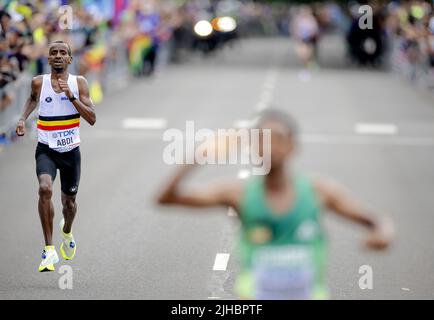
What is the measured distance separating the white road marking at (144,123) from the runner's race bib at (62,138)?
12238mm

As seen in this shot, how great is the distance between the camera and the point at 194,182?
52.3 feet

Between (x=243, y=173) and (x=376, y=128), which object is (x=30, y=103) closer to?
(x=243, y=173)

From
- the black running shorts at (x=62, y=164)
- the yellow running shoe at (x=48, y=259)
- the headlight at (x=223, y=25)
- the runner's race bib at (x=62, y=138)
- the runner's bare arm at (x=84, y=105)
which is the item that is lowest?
the yellow running shoe at (x=48, y=259)

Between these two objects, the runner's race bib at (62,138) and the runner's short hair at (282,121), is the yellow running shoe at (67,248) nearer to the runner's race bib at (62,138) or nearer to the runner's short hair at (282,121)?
the runner's race bib at (62,138)

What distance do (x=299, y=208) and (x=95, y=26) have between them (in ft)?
66.1

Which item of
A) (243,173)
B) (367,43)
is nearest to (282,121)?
(243,173)

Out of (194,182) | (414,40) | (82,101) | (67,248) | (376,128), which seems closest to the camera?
(82,101)

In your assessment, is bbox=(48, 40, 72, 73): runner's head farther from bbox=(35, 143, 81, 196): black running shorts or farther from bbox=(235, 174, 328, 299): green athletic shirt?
bbox=(235, 174, 328, 299): green athletic shirt

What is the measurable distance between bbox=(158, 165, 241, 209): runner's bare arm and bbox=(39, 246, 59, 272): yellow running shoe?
439 centimetres

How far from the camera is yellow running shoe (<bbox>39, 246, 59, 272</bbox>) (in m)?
10.1

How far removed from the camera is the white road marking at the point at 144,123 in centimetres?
2246

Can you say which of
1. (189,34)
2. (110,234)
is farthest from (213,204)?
(189,34)

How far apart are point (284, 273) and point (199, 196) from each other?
→ 56cm

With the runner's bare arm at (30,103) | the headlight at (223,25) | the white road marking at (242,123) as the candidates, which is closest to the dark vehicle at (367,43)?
the headlight at (223,25)
